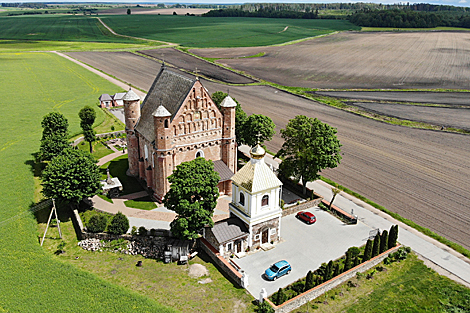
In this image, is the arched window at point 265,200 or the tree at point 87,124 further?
the tree at point 87,124

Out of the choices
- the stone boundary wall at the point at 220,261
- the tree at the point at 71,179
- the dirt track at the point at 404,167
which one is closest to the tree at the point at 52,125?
the tree at the point at 71,179

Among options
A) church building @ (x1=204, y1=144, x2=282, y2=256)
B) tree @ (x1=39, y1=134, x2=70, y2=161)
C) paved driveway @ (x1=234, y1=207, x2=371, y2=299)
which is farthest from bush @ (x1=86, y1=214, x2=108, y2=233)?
tree @ (x1=39, y1=134, x2=70, y2=161)

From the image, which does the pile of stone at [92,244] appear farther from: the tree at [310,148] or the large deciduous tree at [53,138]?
the tree at [310,148]

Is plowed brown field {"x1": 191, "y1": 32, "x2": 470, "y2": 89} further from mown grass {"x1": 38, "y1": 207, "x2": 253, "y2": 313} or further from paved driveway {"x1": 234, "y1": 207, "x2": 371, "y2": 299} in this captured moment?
mown grass {"x1": 38, "y1": 207, "x2": 253, "y2": 313}

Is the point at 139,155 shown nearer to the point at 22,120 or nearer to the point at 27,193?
the point at 27,193

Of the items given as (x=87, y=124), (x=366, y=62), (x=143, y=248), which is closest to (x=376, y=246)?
(x=143, y=248)

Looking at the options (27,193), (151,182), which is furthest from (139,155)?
(27,193)

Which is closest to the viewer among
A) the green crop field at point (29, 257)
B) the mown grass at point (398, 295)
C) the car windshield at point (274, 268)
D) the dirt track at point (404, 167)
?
the green crop field at point (29, 257)
